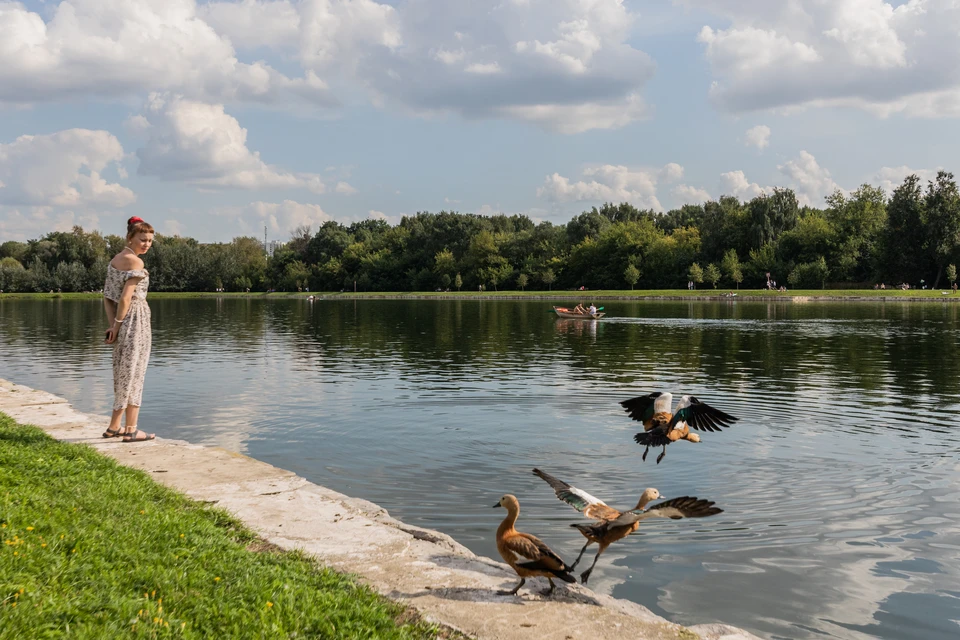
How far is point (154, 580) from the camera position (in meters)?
5.45

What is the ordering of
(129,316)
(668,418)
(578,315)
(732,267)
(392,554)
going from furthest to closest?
1. (732,267)
2. (578,315)
3. (129,316)
4. (668,418)
5. (392,554)

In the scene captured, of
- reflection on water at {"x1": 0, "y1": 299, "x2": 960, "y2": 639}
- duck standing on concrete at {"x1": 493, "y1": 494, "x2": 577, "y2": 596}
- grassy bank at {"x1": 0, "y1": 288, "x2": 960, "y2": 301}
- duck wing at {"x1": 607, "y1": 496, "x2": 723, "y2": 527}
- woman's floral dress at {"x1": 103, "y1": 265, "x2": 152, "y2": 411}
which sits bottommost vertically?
reflection on water at {"x1": 0, "y1": 299, "x2": 960, "y2": 639}

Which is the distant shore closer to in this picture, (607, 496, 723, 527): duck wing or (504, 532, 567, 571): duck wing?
(607, 496, 723, 527): duck wing

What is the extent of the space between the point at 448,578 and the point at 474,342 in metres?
27.2

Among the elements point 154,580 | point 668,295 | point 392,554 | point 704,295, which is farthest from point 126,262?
point 668,295

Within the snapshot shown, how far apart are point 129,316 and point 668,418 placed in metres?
7.20

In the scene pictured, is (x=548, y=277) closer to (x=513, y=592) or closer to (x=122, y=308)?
(x=122, y=308)

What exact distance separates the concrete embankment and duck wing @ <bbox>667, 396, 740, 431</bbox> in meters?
2.84

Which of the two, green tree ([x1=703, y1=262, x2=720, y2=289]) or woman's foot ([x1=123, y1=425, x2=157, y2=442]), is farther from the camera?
green tree ([x1=703, y1=262, x2=720, y2=289])

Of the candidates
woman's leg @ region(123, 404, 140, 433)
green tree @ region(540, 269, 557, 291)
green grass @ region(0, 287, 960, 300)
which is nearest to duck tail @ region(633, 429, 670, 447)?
woman's leg @ region(123, 404, 140, 433)

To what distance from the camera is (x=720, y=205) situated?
122 meters

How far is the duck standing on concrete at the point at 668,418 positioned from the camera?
28.1 ft

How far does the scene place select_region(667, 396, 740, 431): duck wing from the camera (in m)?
8.70

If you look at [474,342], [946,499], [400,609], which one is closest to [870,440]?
[946,499]
